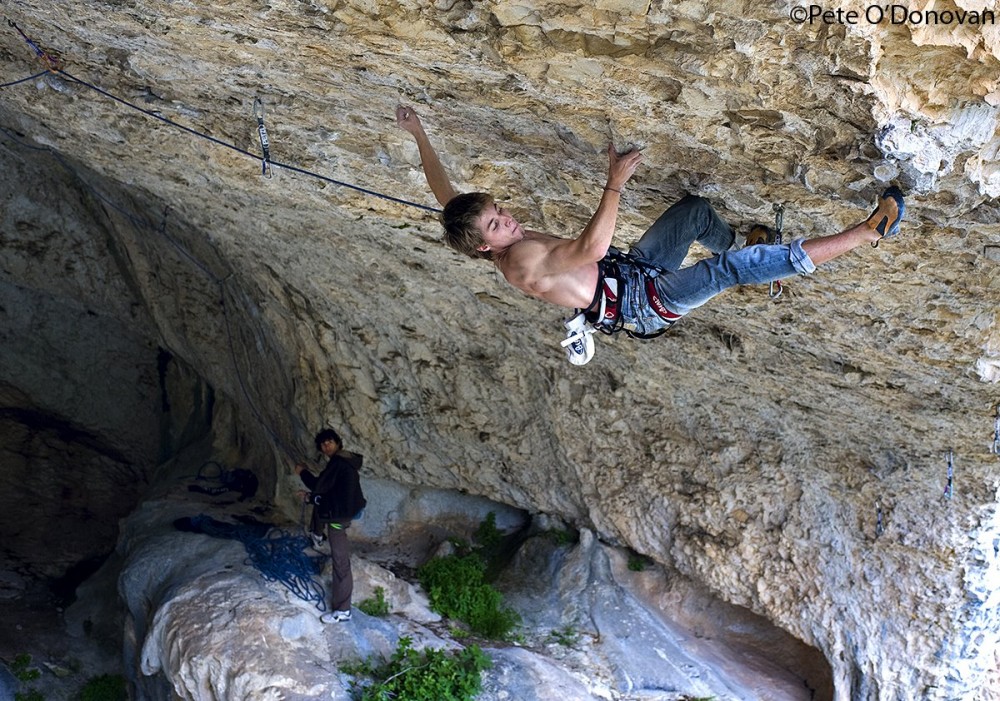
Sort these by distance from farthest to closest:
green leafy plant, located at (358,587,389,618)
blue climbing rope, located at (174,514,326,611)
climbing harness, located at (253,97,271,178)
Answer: green leafy plant, located at (358,587,389,618)
blue climbing rope, located at (174,514,326,611)
climbing harness, located at (253,97,271,178)

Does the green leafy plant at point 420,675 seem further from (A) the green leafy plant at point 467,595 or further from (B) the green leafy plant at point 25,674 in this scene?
(B) the green leafy plant at point 25,674

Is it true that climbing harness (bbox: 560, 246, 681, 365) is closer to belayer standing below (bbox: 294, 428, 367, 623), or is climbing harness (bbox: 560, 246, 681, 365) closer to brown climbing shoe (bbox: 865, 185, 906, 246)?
brown climbing shoe (bbox: 865, 185, 906, 246)

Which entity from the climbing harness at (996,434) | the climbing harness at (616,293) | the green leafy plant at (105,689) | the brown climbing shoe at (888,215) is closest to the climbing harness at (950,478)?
the climbing harness at (996,434)

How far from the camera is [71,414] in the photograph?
37.4 ft

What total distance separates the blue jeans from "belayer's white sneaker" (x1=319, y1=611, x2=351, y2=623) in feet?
12.3

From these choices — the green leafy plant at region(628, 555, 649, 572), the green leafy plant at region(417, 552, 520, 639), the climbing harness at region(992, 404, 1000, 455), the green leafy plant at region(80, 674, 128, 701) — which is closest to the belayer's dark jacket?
the green leafy plant at region(417, 552, 520, 639)

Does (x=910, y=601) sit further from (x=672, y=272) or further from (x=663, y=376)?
(x=672, y=272)

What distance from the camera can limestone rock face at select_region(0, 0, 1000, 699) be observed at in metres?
3.66

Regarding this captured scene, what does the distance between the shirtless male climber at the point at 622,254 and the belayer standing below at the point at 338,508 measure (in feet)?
10.1

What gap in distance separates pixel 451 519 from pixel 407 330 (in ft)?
6.52

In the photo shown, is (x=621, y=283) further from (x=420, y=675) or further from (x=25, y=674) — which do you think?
(x=25, y=674)

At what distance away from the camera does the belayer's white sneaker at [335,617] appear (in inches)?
273

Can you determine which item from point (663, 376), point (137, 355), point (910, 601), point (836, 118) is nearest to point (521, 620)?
point (663, 376)

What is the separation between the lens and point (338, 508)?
698cm
